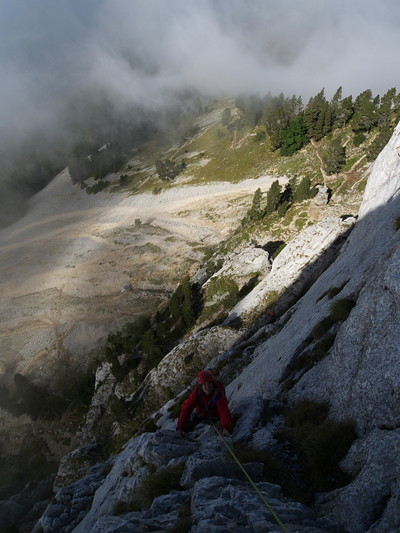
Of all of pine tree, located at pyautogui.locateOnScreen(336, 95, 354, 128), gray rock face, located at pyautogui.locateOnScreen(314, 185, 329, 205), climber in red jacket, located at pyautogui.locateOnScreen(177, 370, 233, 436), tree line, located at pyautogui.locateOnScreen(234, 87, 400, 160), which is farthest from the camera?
pine tree, located at pyautogui.locateOnScreen(336, 95, 354, 128)

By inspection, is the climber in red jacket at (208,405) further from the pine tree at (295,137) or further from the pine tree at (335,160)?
the pine tree at (295,137)

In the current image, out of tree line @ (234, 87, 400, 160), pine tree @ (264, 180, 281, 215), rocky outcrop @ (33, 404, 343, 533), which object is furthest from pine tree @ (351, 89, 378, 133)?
rocky outcrop @ (33, 404, 343, 533)

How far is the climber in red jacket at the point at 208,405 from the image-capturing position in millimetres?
12375

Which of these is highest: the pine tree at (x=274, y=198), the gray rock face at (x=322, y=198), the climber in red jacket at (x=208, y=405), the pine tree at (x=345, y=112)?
the pine tree at (x=345, y=112)

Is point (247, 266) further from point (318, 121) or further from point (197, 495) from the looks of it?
point (318, 121)

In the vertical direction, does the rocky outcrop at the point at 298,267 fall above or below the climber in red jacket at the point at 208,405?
below

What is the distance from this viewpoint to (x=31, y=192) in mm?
159000

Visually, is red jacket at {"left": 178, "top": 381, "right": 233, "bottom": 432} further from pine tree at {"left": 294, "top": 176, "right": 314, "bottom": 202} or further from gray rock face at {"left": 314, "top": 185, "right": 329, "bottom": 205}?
pine tree at {"left": 294, "top": 176, "right": 314, "bottom": 202}

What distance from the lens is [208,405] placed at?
526 inches

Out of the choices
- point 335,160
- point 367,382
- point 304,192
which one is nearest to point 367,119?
point 335,160

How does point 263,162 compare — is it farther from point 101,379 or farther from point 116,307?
point 101,379

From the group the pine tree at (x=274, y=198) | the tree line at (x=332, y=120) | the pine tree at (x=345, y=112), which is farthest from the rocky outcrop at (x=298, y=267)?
the pine tree at (x=345, y=112)

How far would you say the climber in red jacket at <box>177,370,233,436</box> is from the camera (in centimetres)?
1238

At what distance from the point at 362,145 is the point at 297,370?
83514mm
